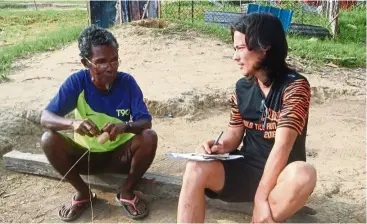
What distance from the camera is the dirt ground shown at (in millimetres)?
3112

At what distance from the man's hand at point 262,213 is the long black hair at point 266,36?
27.2 inches

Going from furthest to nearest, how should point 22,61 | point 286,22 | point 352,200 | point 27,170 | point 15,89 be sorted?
point 286,22 < point 22,61 < point 15,89 < point 27,170 < point 352,200

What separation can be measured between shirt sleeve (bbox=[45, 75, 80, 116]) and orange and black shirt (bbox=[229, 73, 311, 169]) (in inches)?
39.9

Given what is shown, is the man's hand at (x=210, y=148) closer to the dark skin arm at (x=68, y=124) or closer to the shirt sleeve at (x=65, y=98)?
the dark skin arm at (x=68, y=124)

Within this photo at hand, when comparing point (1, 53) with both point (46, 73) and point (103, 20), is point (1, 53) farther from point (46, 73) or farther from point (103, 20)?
point (103, 20)

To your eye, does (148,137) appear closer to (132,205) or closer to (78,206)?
(132,205)

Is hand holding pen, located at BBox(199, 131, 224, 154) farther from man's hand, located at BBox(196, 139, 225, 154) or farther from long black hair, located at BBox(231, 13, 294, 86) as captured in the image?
long black hair, located at BBox(231, 13, 294, 86)

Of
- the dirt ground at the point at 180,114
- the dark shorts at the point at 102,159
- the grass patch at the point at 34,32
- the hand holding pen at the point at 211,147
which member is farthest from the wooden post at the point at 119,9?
the hand holding pen at the point at 211,147

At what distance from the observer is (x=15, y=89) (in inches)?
222

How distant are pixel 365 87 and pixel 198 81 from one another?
2.24 metres

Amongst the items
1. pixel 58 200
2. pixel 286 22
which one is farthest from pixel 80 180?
pixel 286 22

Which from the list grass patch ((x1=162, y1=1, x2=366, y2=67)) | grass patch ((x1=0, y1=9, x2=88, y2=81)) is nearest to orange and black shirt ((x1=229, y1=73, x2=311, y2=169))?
grass patch ((x1=0, y1=9, x2=88, y2=81))

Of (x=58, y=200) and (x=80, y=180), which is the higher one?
(x=80, y=180)

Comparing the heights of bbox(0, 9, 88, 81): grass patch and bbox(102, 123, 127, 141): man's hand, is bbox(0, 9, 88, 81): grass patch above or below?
below
